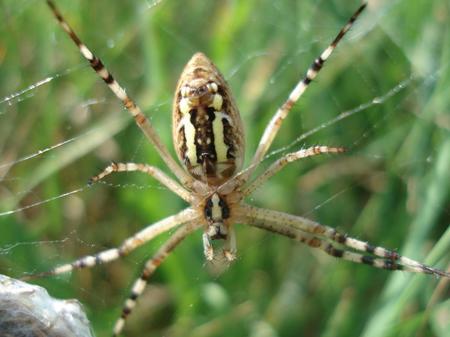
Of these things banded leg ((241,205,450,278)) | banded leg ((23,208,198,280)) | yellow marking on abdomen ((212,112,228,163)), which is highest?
banded leg ((23,208,198,280))

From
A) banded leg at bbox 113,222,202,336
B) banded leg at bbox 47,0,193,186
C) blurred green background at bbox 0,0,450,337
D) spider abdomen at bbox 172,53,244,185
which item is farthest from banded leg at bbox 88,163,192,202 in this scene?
blurred green background at bbox 0,0,450,337

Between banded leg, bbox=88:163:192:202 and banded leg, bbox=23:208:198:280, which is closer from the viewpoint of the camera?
banded leg, bbox=88:163:192:202

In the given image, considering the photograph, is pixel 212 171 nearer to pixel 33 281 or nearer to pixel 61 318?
pixel 33 281

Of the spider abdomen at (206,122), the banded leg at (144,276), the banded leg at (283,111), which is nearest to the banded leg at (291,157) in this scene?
the banded leg at (283,111)

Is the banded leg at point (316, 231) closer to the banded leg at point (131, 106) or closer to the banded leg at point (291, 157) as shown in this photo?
the banded leg at point (291, 157)

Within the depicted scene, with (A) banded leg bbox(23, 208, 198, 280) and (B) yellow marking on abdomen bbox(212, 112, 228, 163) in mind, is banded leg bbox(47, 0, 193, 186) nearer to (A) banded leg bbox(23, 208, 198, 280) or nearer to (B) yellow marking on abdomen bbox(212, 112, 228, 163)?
(A) banded leg bbox(23, 208, 198, 280)

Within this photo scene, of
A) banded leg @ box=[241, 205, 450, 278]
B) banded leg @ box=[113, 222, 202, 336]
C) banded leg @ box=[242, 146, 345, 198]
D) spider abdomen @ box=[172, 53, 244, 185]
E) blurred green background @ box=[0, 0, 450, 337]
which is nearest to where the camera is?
spider abdomen @ box=[172, 53, 244, 185]

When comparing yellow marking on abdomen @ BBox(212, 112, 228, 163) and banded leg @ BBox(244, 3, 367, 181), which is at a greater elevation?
banded leg @ BBox(244, 3, 367, 181)
